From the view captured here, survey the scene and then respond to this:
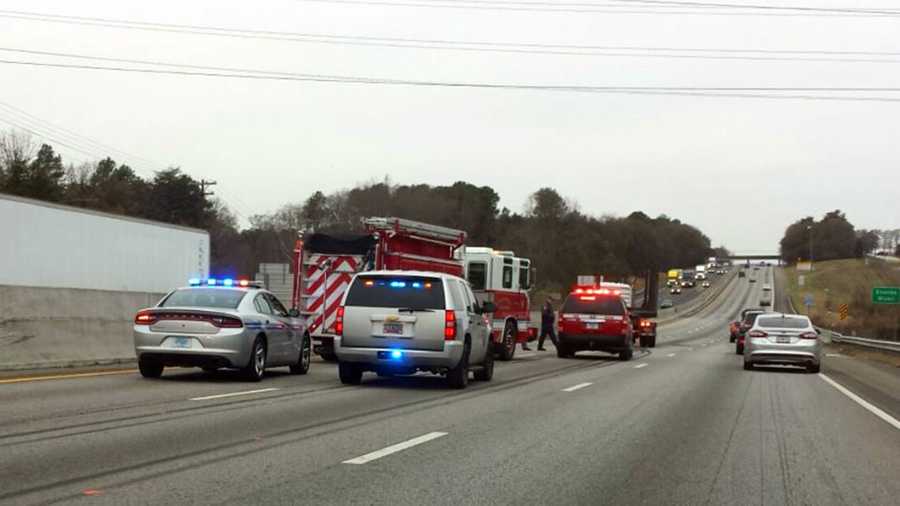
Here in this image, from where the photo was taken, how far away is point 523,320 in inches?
1075

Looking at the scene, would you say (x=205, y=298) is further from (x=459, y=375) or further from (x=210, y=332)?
(x=459, y=375)

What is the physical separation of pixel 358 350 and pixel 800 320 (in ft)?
44.9

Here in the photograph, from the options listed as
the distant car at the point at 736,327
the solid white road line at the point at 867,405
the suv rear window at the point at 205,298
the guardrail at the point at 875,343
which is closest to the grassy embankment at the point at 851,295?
the guardrail at the point at 875,343

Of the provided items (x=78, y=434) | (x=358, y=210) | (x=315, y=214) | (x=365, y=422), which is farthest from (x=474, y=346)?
(x=315, y=214)

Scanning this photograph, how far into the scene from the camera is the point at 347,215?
11388 cm

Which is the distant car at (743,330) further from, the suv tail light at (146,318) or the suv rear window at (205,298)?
the suv tail light at (146,318)

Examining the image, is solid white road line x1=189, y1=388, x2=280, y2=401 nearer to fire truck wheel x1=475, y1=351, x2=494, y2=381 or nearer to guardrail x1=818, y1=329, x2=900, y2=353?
fire truck wheel x1=475, y1=351, x2=494, y2=381

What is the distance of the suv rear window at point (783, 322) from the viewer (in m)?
24.2

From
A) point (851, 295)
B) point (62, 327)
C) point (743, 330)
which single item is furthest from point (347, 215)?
point (62, 327)

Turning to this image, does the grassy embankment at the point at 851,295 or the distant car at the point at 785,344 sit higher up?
the grassy embankment at the point at 851,295

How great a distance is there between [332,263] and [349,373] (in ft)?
19.9

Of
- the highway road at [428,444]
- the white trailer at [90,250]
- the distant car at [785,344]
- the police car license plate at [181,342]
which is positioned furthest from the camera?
the white trailer at [90,250]

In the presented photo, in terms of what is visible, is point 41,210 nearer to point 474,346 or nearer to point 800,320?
point 474,346

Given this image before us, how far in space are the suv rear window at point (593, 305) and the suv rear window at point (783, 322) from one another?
4818 millimetres
